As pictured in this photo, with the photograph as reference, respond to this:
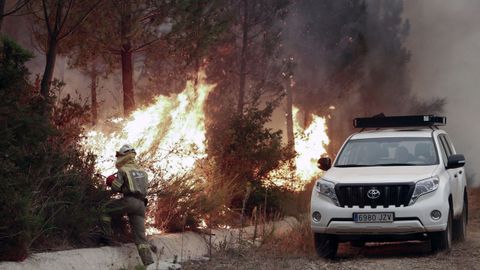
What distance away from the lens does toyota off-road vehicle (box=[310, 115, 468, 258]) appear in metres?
12.4

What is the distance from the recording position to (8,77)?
34.3ft

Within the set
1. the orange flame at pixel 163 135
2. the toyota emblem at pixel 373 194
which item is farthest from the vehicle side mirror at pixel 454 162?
the orange flame at pixel 163 135

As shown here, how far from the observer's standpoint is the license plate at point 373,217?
40.8 ft

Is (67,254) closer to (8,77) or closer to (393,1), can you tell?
(8,77)

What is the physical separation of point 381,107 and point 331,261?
27.7 m

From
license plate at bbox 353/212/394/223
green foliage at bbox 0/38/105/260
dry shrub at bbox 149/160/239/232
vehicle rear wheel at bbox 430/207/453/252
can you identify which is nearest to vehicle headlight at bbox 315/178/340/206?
license plate at bbox 353/212/394/223

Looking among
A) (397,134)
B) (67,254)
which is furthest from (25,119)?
(397,134)

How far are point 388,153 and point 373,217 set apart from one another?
183cm

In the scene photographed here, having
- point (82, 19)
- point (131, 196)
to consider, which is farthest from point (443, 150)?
point (82, 19)

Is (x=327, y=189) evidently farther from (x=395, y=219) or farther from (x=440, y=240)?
(x=440, y=240)

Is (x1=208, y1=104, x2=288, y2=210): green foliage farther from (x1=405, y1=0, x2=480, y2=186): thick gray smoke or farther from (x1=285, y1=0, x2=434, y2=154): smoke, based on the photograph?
(x1=405, y1=0, x2=480, y2=186): thick gray smoke

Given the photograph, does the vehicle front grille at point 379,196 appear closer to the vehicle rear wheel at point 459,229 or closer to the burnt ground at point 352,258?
the burnt ground at point 352,258

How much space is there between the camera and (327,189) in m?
12.9

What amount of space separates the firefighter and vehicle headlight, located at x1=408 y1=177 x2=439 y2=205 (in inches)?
144
